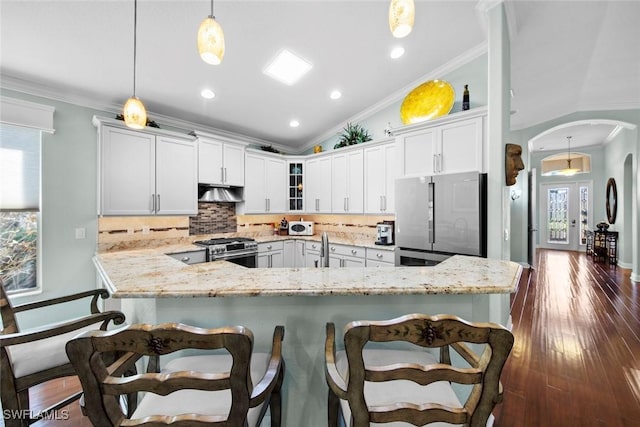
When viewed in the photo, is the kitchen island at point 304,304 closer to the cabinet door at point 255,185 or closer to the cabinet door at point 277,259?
the cabinet door at point 277,259

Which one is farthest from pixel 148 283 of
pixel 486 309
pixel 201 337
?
pixel 486 309

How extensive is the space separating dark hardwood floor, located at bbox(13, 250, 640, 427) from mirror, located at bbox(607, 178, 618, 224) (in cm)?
301

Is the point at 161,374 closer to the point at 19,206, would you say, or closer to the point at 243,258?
the point at 243,258

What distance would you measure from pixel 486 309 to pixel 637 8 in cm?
356

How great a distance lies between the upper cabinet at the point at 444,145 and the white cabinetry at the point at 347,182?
87 cm

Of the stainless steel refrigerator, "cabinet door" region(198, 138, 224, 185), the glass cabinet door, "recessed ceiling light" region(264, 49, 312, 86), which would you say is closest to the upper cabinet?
the stainless steel refrigerator

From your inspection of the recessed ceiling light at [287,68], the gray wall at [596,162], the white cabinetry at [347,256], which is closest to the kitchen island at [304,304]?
the white cabinetry at [347,256]

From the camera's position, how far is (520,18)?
2.54 meters

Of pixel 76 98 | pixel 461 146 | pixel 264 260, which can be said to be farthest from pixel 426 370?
pixel 76 98

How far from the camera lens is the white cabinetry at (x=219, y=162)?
3773 mm

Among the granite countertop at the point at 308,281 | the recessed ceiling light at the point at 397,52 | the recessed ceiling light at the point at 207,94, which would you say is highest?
the recessed ceiling light at the point at 397,52

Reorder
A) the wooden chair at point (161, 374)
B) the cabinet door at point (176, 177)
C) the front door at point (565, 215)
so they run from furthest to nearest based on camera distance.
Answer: the front door at point (565, 215) < the cabinet door at point (176, 177) < the wooden chair at point (161, 374)

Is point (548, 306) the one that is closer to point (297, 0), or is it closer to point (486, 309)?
point (486, 309)

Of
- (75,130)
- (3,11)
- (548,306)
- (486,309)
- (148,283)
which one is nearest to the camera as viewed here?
(148,283)
